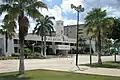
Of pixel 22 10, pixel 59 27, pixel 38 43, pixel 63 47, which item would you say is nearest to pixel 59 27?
pixel 59 27

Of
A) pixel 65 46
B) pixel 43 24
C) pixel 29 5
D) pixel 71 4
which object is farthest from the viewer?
pixel 65 46

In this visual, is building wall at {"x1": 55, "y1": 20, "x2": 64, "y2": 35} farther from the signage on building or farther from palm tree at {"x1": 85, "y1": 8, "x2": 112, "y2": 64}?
palm tree at {"x1": 85, "y1": 8, "x2": 112, "y2": 64}

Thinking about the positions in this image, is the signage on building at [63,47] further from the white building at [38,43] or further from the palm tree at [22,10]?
the palm tree at [22,10]

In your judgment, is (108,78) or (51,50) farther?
(51,50)

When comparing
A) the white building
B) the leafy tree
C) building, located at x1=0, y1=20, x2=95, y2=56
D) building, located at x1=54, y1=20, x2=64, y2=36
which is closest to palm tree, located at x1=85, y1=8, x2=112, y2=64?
the leafy tree

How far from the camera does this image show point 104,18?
43875 mm

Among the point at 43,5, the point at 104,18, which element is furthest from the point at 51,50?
the point at 43,5

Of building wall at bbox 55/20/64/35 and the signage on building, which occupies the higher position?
building wall at bbox 55/20/64/35

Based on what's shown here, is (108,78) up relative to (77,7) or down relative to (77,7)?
down

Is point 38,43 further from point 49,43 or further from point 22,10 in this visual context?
point 22,10

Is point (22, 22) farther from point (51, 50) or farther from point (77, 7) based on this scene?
point (51, 50)

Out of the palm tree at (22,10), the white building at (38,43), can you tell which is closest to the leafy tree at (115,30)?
the palm tree at (22,10)

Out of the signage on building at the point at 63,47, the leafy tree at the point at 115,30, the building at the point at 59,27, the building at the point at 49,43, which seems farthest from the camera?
the building at the point at 59,27

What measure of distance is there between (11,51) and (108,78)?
64.2 metres
